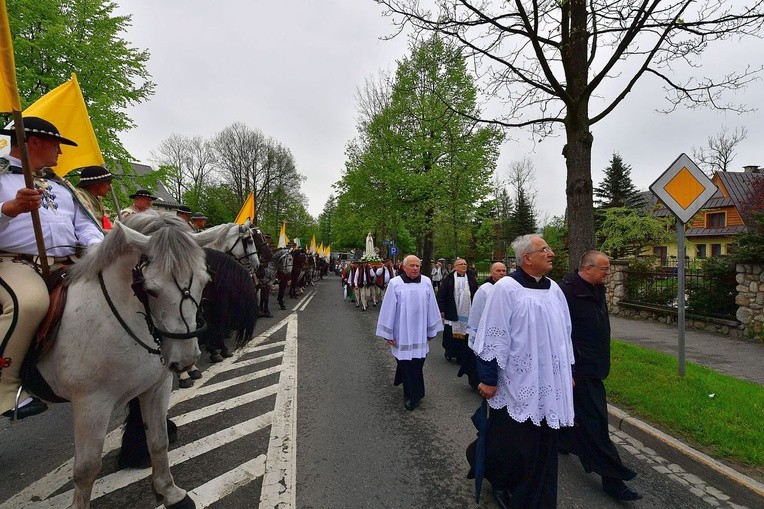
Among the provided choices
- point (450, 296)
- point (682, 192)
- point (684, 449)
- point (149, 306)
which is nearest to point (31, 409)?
point (149, 306)

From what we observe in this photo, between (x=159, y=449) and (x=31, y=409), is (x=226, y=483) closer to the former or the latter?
(x=159, y=449)

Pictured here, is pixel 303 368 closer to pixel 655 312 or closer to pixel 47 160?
pixel 47 160

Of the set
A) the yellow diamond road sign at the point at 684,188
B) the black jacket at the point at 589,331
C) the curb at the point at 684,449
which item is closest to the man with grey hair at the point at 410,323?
the black jacket at the point at 589,331

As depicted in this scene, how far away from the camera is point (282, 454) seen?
12.1 feet

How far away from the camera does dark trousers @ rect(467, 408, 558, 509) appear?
277cm

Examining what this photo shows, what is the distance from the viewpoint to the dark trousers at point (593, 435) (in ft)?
10.6

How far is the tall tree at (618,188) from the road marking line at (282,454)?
1728 inches

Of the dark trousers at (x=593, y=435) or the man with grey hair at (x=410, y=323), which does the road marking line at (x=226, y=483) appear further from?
the dark trousers at (x=593, y=435)

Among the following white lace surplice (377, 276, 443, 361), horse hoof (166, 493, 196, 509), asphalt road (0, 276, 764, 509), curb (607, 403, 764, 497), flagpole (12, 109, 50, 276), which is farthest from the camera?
white lace surplice (377, 276, 443, 361)

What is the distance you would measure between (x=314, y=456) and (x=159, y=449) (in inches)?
56.8

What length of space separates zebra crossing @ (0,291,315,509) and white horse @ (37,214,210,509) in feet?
2.84

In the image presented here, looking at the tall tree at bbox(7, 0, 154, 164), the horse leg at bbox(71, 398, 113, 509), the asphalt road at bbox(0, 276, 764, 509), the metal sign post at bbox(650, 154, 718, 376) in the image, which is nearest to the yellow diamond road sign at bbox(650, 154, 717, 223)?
the metal sign post at bbox(650, 154, 718, 376)

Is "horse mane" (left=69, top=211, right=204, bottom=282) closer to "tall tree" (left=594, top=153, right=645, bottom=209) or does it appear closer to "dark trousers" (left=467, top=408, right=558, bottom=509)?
"dark trousers" (left=467, top=408, right=558, bottom=509)

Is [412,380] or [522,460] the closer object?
[522,460]
